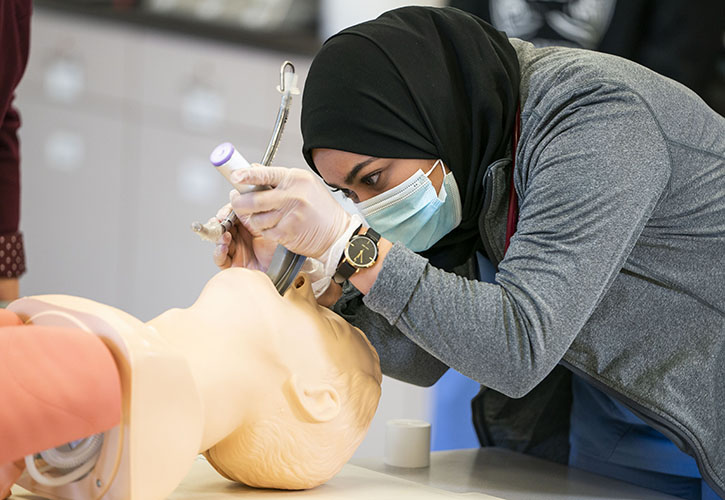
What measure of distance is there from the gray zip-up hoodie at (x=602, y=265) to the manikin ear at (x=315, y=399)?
127 millimetres

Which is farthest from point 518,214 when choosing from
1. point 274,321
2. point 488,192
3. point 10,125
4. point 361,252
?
point 10,125

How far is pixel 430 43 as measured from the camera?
1384mm

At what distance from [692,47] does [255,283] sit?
193 cm

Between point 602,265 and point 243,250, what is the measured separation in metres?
0.53

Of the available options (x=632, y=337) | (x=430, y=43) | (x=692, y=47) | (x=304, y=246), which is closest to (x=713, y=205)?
(x=632, y=337)

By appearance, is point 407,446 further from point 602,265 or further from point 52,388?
point 52,388

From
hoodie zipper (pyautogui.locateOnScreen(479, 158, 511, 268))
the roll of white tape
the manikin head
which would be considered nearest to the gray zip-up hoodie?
hoodie zipper (pyautogui.locateOnScreen(479, 158, 511, 268))

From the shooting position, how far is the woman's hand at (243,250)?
133cm

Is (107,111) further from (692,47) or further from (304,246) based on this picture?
(304,246)

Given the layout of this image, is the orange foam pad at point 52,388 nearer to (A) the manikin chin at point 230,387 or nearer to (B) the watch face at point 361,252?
(A) the manikin chin at point 230,387

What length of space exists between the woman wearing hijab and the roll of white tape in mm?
134

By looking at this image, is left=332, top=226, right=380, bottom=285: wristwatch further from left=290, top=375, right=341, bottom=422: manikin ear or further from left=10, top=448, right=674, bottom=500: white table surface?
left=10, top=448, right=674, bottom=500: white table surface

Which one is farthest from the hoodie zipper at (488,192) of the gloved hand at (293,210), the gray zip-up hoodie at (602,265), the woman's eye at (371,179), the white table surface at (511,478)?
the white table surface at (511,478)

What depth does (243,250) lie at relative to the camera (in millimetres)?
1347
